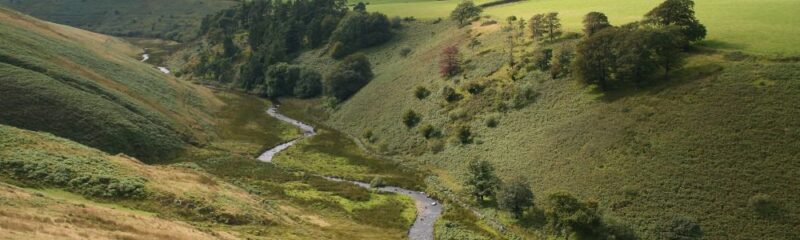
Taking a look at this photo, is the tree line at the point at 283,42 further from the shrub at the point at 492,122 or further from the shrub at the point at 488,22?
the shrub at the point at 492,122

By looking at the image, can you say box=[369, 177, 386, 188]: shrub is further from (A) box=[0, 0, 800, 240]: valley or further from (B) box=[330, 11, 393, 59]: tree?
(B) box=[330, 11, 393, 59]: tree

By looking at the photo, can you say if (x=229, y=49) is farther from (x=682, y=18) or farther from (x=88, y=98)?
(x=682, y=18)

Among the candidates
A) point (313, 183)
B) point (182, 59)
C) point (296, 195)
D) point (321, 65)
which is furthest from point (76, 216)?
point (182, 59)

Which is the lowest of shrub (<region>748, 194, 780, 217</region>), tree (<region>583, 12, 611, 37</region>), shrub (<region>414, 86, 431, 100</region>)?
shrub (<region>748, 194, 780, 217</region>)

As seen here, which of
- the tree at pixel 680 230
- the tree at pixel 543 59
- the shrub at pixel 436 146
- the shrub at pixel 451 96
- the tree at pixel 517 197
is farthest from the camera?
the shrub at pixel 451 96

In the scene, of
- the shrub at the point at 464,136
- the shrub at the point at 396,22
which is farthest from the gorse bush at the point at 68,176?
the shrub at the point at 396,22

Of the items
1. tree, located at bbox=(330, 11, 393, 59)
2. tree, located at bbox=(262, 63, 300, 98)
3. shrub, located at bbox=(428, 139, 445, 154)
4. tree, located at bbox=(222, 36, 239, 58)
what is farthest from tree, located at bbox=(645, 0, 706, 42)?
tree, located at bbox=(222, 36, 239, 58)

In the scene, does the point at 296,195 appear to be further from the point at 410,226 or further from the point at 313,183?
the point at 410,226
